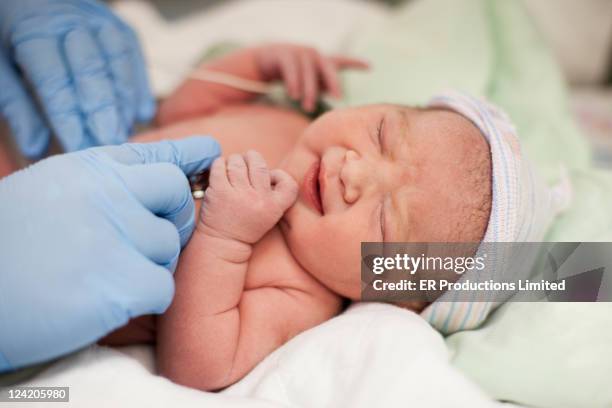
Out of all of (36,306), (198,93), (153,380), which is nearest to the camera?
(36,306)

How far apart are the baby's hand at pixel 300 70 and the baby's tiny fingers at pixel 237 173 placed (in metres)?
0.52

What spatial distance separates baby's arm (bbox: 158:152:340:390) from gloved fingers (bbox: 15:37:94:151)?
0.34 meters

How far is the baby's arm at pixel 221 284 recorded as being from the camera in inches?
37.3

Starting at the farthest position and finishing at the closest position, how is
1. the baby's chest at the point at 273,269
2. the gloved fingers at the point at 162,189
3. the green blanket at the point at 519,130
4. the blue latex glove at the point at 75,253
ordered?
1. the baby's chest at the point at 273,269
2. the green blanket at the point at 519,130
3. the gloved fingers at the point at 162,189
4. the blue latex glove at the point at 75,253

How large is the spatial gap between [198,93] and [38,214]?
0.79 m

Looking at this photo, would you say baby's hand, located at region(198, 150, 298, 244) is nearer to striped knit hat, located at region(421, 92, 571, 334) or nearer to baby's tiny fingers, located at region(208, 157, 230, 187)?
baby's tiny fingers, located at region(208, 157, 230, 187)

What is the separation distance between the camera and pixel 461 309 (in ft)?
3.32

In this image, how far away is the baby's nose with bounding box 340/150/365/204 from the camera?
988mm

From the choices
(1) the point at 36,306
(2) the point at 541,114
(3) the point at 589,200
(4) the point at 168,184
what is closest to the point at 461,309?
(3) the point at 589,200

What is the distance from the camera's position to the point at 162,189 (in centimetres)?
83

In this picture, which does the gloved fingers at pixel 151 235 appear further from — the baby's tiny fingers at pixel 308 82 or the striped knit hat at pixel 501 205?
the baby's tiny fingers at pixel 308 82

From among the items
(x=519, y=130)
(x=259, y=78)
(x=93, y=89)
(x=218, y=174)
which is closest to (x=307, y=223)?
(x=218, y=174)

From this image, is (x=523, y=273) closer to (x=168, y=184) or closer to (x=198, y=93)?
(x=168, y=184)

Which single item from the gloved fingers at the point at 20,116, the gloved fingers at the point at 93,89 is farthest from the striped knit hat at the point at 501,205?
the gloved fingers at the point at 20,116
